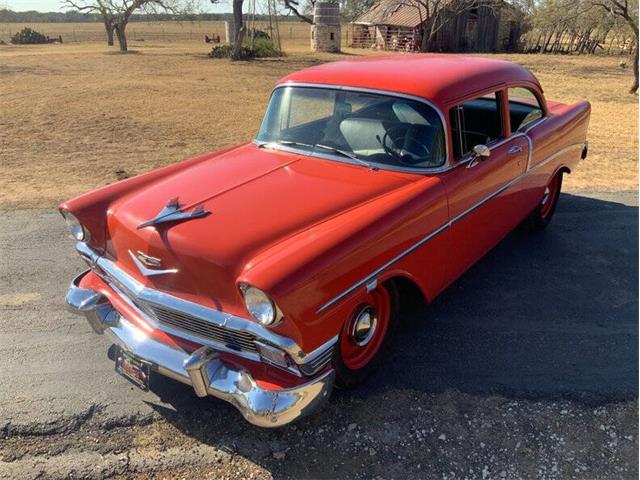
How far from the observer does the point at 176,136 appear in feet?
30.6

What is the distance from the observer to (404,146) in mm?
3283

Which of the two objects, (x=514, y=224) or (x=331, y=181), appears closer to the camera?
(x=331, y=181)

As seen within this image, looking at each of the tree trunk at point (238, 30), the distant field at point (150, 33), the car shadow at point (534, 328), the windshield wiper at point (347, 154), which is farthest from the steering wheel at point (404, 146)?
the distant field at point (150, 33)

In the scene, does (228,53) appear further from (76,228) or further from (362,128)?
(76,228)

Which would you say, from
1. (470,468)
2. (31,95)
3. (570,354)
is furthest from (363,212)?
(31,95)

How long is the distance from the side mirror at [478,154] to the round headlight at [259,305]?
1816 millimetres

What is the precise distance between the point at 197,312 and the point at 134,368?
0.54 meters

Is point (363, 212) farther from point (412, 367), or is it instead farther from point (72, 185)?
→ point (72, 185)

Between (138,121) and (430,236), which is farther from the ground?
(430,236)

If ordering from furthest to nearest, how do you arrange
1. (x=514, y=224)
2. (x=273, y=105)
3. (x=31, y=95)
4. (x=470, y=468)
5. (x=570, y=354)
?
1. (x=31, y=95)
2. (x=514, y=224)
3. (x=273, y=105)
4. (x=570, y=354)
5. (x=470, y=468)

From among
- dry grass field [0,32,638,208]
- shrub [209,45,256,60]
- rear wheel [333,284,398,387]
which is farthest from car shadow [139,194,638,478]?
shrub [209,45,256,60]

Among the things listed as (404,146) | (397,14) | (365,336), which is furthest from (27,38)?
(365,336)

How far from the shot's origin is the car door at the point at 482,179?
10.8 ft

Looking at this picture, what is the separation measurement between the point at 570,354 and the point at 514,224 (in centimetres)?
127
